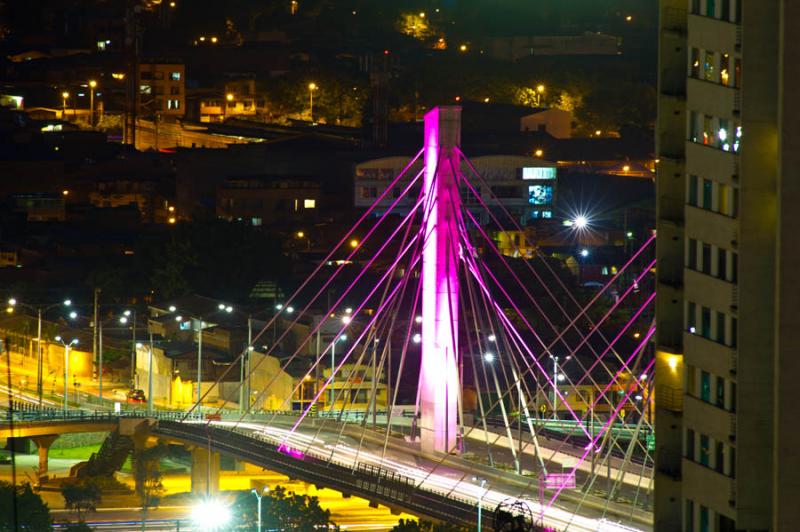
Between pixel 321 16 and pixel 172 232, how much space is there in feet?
149

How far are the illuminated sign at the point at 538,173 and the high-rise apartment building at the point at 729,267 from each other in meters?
56.6

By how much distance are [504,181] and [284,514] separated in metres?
41.8

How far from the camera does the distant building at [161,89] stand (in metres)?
92.3

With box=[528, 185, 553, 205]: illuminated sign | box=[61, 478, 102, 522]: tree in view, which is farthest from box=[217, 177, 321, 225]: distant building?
box=[61, 478, 102, 522]: tree

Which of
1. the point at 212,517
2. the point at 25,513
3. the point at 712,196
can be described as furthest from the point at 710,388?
the point at 25,513

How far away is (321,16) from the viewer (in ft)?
368

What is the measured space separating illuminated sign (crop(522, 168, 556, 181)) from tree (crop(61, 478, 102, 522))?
1389 inches

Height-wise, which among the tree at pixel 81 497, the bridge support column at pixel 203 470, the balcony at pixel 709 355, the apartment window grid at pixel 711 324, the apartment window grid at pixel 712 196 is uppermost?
the apartment window grid at pixel 712 196

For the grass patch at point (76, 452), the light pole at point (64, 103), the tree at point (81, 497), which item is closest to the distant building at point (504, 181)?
the light pole at point (64, 103)

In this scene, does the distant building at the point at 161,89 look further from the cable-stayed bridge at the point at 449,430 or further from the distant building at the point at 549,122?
the cable-stayed bridge at the point at 449,430

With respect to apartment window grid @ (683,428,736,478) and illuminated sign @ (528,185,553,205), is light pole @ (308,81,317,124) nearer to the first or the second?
illuminated sign @ (528,185,553,205)

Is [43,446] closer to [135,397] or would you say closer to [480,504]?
[135,397]

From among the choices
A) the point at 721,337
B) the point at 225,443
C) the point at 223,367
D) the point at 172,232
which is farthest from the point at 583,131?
the point at 721,337

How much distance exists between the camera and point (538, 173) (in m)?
74.8
